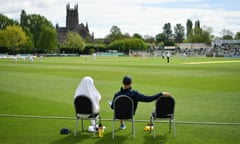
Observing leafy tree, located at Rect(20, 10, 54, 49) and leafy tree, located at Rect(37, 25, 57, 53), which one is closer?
leafy tree, located at Rect(37, 25, 57, 53)

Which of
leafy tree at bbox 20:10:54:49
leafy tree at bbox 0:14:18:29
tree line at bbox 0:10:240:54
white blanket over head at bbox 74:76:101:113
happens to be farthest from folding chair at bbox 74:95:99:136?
leafy tree at bbox 20:10:54:49

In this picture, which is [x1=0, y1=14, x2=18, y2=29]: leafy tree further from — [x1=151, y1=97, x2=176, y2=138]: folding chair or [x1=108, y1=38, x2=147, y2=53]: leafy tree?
[x1=151, y1=97, x2=176, y2=138]: folding chair

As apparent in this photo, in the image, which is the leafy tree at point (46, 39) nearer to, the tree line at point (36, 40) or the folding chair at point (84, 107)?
the tree line at point (36, 40)

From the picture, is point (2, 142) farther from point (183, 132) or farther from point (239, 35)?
point (239, 35)

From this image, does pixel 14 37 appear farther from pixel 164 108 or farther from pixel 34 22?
pixel 164 108

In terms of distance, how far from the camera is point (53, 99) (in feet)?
55.1

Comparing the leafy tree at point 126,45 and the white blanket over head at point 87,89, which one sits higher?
the leafy tree at point 126,45

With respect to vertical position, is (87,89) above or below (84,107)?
above

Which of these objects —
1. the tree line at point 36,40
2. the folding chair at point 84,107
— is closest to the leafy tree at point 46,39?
the tree line at point 36,40

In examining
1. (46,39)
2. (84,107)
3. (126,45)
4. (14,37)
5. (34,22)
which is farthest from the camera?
(126,45)

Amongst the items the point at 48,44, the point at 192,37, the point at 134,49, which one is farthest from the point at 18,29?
the point at 192,37

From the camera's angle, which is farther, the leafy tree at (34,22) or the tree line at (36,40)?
the leafy tree at (34,22)

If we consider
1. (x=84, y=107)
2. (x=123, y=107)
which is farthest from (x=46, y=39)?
(x=123, y=107)

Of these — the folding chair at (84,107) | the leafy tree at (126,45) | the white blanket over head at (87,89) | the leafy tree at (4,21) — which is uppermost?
the leafy tree at (4,21)
